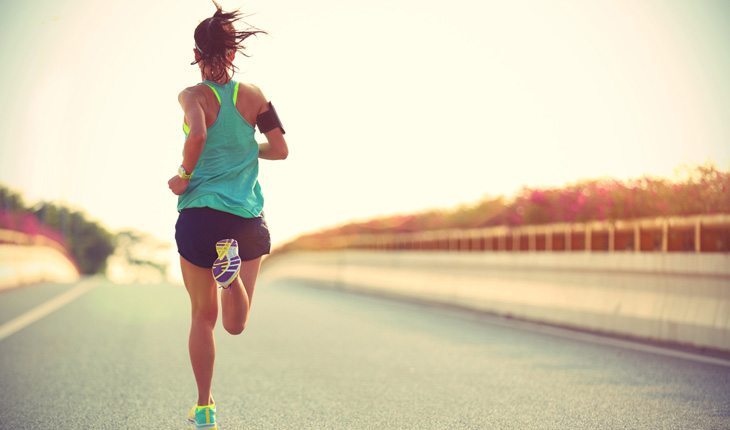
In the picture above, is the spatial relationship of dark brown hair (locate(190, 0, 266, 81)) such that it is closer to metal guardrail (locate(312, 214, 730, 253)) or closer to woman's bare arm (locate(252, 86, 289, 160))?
woman's bare arm (locate(252, 86, 289, 160))

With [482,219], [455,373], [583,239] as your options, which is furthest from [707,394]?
[482,219]

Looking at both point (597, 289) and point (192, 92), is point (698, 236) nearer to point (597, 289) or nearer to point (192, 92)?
point (597, 289)

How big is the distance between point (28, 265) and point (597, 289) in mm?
19295

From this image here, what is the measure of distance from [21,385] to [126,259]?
12384 centimetres

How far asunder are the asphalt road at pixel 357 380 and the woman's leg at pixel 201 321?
903 millimetres

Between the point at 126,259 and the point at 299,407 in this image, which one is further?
the point at 126,259

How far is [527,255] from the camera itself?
1386 cm

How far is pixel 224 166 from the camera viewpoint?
16.4 ft

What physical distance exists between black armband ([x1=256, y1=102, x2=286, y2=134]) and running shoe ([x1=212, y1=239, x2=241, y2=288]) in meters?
0.69

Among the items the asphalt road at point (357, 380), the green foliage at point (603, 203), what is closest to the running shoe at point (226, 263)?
the asphalt road at point (357, 380)

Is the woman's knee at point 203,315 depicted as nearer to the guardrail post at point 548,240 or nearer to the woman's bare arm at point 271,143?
the woman's bare arm at point 271,143

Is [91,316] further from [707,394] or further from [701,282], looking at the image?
[707,394]

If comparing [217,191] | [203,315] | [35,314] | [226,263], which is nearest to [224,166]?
[217,191]

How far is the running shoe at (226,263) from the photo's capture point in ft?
15.8
